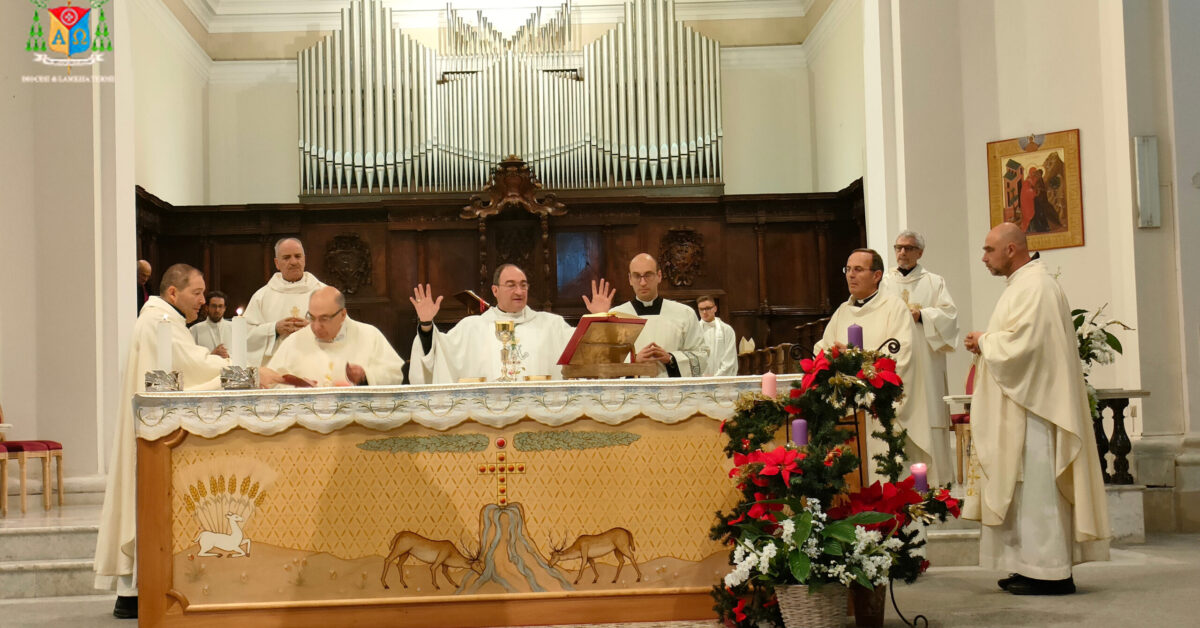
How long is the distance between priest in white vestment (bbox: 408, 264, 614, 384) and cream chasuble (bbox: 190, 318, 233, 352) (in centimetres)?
380

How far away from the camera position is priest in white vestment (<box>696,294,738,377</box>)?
691 centimetres

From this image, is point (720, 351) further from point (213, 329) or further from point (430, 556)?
point (213, 329)

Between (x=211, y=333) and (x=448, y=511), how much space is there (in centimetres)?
565

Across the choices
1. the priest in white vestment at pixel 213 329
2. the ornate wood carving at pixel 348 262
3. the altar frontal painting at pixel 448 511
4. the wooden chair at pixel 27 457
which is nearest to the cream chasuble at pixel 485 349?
the altar frontal painting at pixel 448 511

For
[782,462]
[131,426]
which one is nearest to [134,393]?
[131,426]

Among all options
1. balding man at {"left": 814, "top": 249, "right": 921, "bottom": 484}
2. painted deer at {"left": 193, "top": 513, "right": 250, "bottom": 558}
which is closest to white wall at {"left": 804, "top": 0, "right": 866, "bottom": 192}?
balding man at {"left": 814, "top": 249, "right": 921, "bottom": 484}

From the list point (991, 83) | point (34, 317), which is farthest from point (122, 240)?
point (991, 83)

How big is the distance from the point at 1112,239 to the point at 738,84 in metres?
5.72

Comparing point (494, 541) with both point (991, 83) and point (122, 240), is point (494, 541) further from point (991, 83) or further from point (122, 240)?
point (991, 83)

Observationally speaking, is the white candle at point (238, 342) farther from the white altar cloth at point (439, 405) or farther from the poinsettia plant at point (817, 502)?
the poinsettia plant at point (817, 502)

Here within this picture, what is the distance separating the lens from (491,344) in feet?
20.8

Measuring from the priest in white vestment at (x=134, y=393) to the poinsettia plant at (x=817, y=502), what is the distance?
251 cm

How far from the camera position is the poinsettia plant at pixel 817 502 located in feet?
14.1

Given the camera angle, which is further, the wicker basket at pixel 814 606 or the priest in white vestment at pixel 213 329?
the priest in white vestment at pixel 213 329
